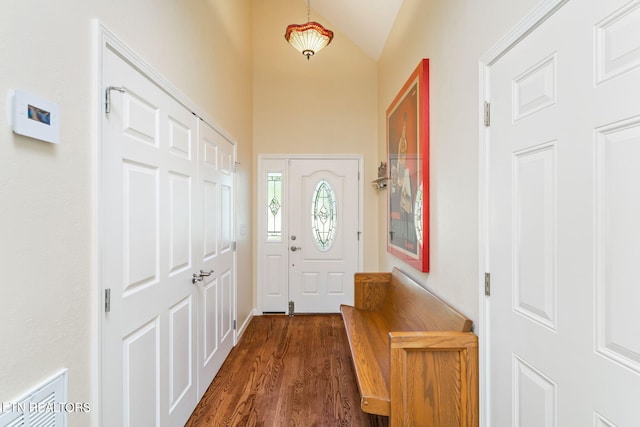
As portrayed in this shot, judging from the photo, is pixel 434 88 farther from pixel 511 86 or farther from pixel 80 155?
pixel 80 155

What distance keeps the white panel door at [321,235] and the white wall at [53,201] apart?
8.92 ft

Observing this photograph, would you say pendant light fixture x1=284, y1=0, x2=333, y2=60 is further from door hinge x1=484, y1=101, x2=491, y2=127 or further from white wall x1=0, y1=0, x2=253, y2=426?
door hinge x1=484, y1=101, x2=491, y2=127

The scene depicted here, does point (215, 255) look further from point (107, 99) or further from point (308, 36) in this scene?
point (308, 36)

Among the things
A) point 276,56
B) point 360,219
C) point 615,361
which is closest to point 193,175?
point 615,361

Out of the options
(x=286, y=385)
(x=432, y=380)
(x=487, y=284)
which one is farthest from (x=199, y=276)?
(x=487, y=284)

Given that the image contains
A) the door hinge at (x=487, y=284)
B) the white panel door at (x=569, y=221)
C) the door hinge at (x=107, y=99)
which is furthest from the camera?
the door hinge at (x=487, y=284)

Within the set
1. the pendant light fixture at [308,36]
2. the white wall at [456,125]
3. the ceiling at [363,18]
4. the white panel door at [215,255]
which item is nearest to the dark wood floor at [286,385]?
the white panel door at [215,255]

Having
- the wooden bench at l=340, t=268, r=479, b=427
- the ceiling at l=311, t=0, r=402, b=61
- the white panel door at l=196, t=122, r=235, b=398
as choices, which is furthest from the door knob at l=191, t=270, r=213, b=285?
the ceiling at l=311, t=0, r=402, b=61

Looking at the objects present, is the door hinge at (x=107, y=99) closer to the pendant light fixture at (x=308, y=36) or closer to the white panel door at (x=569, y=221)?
the white panel door at (x=569, y=221)

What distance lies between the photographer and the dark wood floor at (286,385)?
1989mm

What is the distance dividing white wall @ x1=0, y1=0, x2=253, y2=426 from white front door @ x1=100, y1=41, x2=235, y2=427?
9 cm

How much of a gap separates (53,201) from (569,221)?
1.61 metres

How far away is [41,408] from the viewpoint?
91cm

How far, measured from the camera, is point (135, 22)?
4.63 feet
